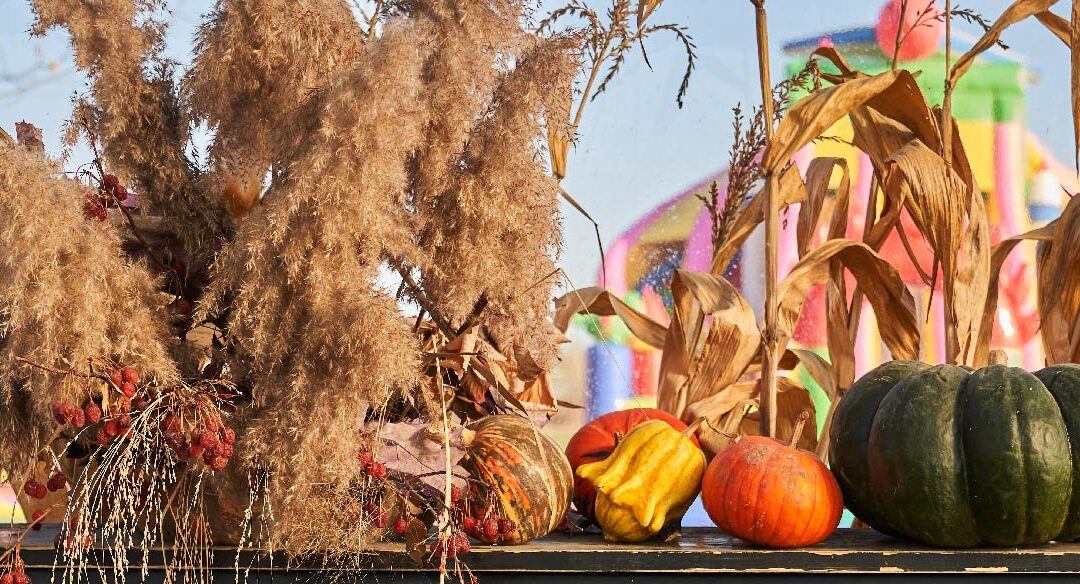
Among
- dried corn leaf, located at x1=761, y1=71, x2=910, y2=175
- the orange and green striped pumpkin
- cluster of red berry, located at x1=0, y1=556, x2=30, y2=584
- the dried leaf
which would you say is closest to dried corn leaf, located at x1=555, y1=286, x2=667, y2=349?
dried corn leaf, located at x1=761, y1=71, x2=910, y2=175

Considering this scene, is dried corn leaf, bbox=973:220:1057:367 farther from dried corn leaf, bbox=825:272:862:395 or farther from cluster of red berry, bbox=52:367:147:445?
cluster of red berry, bbox=52:367:147:445

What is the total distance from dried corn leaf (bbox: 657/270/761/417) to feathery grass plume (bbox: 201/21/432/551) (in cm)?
56

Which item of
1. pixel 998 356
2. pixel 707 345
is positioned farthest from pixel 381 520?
pixel 998 356

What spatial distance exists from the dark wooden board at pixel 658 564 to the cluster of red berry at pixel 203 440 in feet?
0.37

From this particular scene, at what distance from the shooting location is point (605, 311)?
1.58 metres

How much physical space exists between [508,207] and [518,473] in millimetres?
242

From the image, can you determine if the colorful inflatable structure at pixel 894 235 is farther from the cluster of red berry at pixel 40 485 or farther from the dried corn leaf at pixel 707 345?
the cluster of red berry at pixel 40 485

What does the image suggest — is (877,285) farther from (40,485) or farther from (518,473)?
(40,485)

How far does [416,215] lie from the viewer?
931 mm

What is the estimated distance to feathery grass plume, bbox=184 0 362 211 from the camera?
2.89ft

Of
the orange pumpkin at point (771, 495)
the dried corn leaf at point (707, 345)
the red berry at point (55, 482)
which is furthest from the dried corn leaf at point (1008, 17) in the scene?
the red berry at point (55, 482)

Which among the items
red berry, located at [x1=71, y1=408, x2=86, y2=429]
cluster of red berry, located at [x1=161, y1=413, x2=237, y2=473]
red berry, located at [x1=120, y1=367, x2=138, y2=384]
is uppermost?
red berry, located at [x1=120, y1=367, x2=138, y2=384]

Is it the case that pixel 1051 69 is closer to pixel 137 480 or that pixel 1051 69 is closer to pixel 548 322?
pixel 548 322

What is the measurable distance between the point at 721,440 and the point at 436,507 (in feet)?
1.34
